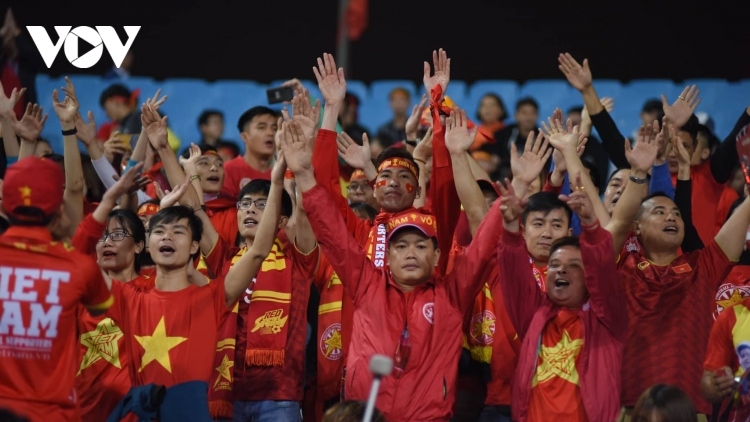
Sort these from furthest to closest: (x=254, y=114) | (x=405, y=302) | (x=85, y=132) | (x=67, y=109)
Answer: (x=254, y=114)
(x=85, y=132)
(x=67, y=109)
(x=405, y=302)

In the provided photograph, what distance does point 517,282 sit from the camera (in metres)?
5.56

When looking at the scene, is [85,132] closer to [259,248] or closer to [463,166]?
[259,248]

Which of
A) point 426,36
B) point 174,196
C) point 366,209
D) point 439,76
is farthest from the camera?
point 426,36

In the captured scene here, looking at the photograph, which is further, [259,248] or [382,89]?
[382,89]

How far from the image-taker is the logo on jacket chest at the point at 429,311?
18.1 ft

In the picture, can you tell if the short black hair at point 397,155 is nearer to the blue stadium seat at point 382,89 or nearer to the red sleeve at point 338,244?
the red sleeve at point 338,244

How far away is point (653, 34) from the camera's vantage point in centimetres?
1245

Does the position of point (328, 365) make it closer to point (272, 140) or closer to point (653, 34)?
point (272, 140)

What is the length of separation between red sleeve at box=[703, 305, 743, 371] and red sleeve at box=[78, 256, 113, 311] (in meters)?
2.92

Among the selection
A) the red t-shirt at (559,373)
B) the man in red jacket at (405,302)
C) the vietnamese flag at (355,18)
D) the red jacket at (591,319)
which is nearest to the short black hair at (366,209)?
the man in red jacket at (405,302)

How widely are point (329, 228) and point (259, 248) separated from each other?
0.50m

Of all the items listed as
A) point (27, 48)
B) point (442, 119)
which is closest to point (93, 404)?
point (442, 119)

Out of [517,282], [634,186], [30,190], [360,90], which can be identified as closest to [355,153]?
[517,282]

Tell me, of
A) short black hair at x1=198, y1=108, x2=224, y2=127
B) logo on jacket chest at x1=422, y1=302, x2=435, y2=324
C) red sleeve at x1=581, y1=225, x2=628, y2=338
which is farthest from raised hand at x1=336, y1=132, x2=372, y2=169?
short black hair at x1=198, y1=108, x2=224, y2=127
